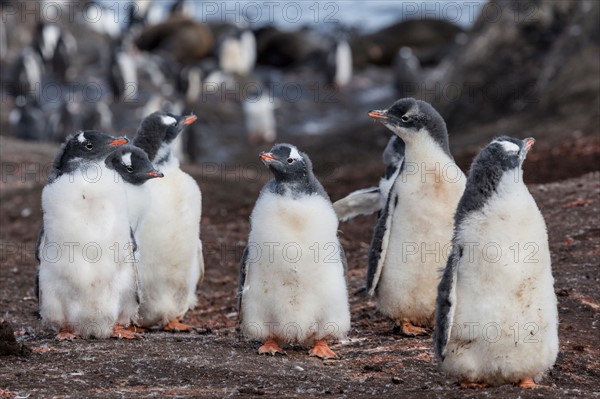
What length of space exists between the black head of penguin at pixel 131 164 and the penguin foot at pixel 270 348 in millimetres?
1383

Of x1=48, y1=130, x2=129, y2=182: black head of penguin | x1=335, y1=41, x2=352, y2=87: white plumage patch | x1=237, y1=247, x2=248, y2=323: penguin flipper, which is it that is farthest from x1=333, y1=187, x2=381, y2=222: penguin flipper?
Answer: x1=335, y1=41, x2=352, y2=87: white plumage patch

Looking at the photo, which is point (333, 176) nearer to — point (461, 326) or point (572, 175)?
point (572, 175)

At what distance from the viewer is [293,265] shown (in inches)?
248

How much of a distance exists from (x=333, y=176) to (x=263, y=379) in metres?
11.1

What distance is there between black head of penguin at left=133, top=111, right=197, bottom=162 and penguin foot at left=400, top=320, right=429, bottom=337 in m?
2.09

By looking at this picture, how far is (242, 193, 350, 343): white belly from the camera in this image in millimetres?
6277

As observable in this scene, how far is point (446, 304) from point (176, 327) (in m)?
2.67

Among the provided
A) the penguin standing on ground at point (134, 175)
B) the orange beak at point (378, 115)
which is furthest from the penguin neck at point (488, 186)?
the penguin standing on ground at point (134, 175)

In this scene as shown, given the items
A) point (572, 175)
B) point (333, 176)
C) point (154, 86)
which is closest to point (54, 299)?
point (572, 175)

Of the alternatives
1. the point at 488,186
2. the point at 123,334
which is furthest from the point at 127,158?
the point at 488,186

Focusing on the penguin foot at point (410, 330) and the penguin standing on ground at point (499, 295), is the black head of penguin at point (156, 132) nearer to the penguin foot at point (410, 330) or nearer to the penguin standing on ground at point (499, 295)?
the penguin foot at point (410, 330)

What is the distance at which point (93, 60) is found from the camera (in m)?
37.1

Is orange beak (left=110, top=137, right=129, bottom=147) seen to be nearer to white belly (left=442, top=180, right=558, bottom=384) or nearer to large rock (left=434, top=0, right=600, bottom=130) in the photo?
white belly (left=442, top=180, right=558, bottom=384)

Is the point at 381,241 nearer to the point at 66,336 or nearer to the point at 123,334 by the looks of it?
the point at 123,334
